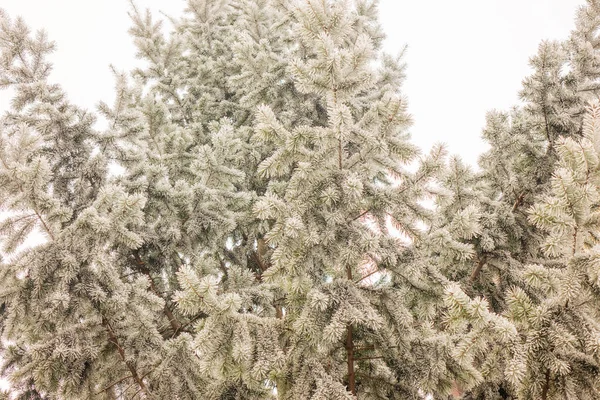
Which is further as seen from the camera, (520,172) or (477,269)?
(520,172)

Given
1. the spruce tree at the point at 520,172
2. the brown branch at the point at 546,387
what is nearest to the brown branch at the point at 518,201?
the spruce tree at the point at 520,172

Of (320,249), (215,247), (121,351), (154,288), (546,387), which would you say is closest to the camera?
(546,387)

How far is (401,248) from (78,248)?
2.89 m

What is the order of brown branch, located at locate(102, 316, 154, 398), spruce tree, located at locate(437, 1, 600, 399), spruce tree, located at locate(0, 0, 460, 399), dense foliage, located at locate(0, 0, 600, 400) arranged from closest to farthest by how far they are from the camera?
dense foliage, located at locate(0, 0, 600, 400), spruce tree, located at locate(0, 0, 460, 399), brown branch, located at locate(102, 316, 154, 398), spruce tree, located at locate(437, 1, 600, 399)

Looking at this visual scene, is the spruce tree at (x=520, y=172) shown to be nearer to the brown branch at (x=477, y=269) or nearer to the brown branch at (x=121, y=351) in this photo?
the brown branch at (x=477, y=269)

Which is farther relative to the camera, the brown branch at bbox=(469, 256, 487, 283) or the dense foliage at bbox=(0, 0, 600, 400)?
the brown branch at bbox=(469, 256, 487, 283)

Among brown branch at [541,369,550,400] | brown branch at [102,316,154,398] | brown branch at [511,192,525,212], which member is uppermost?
brown branch at [102,316,154,398]

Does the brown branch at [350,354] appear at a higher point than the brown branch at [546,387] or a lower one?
higher

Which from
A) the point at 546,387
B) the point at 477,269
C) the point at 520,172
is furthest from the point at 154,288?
the point at 520,172

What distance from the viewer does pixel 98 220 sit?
3264mm

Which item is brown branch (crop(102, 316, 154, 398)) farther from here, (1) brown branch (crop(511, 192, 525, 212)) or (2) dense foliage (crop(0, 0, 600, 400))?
(1) brown branch (crop(511, 192, 525, 212))

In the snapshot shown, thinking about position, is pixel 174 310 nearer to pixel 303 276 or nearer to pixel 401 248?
pixel 303 276

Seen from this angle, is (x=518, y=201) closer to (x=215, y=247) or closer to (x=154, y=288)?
(x=215, y=247)

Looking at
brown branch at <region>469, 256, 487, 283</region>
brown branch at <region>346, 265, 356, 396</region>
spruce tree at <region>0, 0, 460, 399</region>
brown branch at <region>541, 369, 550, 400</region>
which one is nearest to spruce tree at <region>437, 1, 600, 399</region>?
brown branch at <region>469, 256, 487, 283</region>
